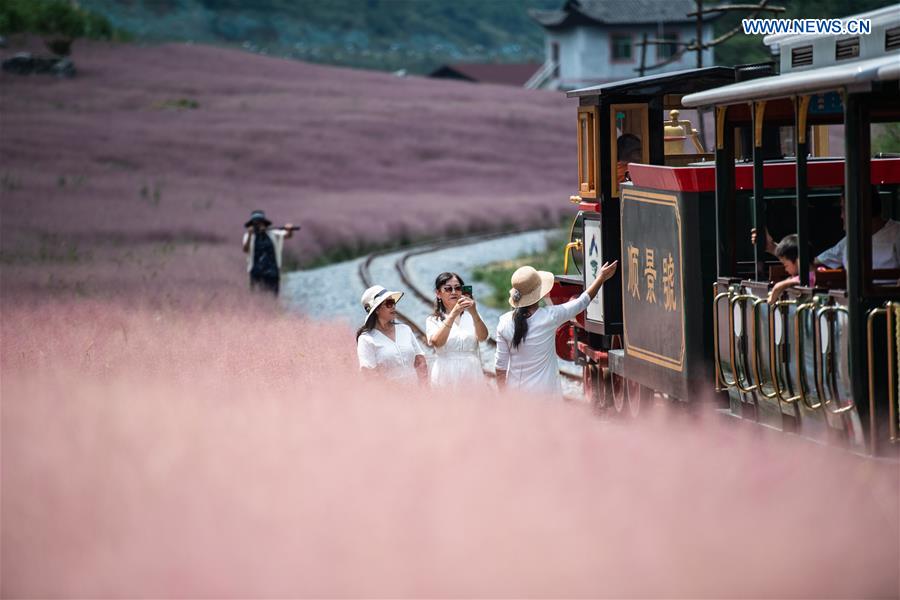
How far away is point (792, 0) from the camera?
58.8m

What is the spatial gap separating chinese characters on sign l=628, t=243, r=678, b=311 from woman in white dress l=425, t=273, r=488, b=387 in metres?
1.59

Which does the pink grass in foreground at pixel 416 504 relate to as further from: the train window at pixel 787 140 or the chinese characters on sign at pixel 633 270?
the train window at pixel 787 140

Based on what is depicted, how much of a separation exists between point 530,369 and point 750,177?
7.70ft

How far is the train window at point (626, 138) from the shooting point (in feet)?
42.0

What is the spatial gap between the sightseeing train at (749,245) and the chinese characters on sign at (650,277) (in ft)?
0.06

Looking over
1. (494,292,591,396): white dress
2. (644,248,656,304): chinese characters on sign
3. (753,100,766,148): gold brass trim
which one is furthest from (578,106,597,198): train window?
(753,100,766,148): gold brass trim

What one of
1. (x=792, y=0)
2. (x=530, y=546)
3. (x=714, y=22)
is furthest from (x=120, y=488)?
(x=714, y=22)

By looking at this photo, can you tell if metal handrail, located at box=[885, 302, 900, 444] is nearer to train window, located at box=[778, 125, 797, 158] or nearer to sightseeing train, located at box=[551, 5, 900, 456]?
sightseeing train, located at box=[551, 5, 900, 456]

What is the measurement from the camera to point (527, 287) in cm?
986

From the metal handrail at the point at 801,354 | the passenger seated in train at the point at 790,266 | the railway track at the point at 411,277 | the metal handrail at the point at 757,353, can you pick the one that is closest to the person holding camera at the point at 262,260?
the railway track at the point at 411,277

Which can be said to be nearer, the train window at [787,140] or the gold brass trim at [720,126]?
the gold brass trim at [720,126]

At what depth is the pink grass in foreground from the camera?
225 inches

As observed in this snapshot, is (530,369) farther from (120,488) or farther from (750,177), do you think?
(120,488)

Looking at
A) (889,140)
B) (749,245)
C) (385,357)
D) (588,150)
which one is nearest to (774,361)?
(749,245)
